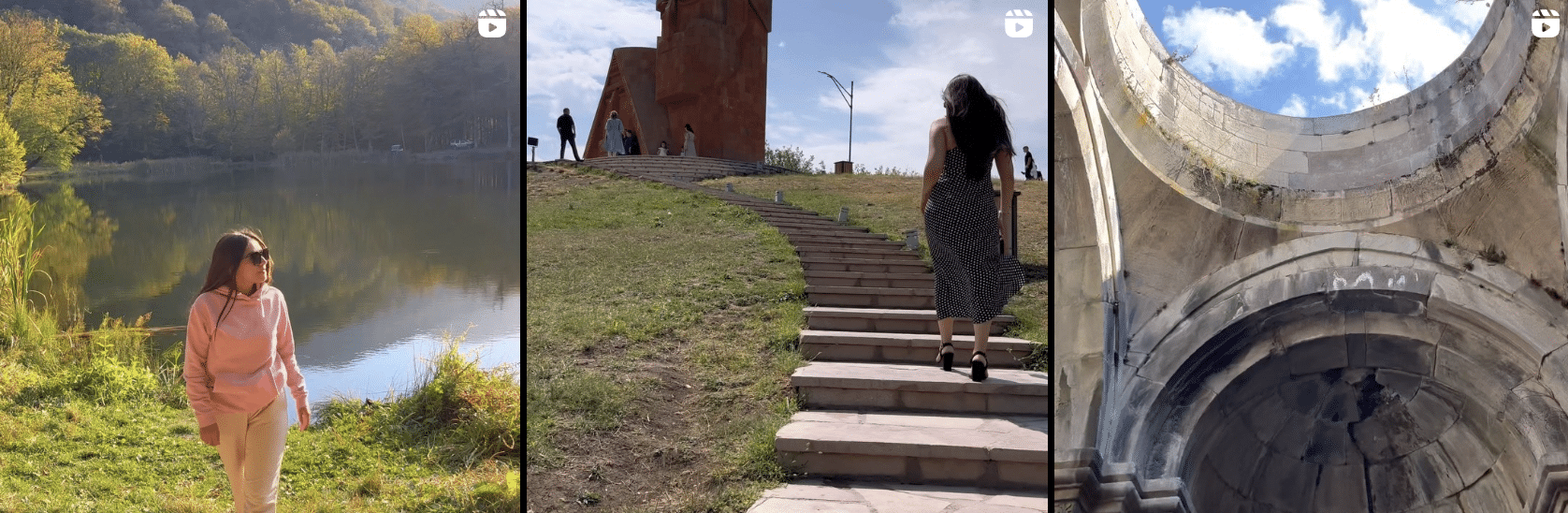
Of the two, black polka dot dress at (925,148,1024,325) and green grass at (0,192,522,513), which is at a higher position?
black polka dot dress at (925,148,1024,325)

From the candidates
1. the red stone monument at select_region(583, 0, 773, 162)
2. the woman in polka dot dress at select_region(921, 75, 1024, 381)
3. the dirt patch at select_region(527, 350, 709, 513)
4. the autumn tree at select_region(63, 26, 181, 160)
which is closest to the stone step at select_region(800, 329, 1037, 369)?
the woman in polka dot dress at select_region(921, 75, 1024, 381)

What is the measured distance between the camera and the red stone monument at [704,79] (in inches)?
427

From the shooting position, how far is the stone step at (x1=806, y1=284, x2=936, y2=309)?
12.2ft

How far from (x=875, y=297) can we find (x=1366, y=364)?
3.21 m

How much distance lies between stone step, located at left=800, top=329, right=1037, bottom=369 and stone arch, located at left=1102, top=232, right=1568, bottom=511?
61.9 inches

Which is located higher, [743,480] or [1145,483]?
[743,480]

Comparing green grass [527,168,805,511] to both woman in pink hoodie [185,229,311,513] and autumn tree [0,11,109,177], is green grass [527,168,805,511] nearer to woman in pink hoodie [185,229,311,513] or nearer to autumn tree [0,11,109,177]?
woman in pink hoodie [185,229,311,513]

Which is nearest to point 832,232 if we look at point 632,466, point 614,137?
point 632,466

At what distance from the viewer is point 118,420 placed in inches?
110

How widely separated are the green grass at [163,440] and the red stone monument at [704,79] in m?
8.33

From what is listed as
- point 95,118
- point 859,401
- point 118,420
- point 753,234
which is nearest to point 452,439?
point 118,420

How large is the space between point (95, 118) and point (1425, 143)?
19.3 feet

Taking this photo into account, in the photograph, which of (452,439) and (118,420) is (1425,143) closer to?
(452,439)

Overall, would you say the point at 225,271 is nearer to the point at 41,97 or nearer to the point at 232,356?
the point at 232,356
